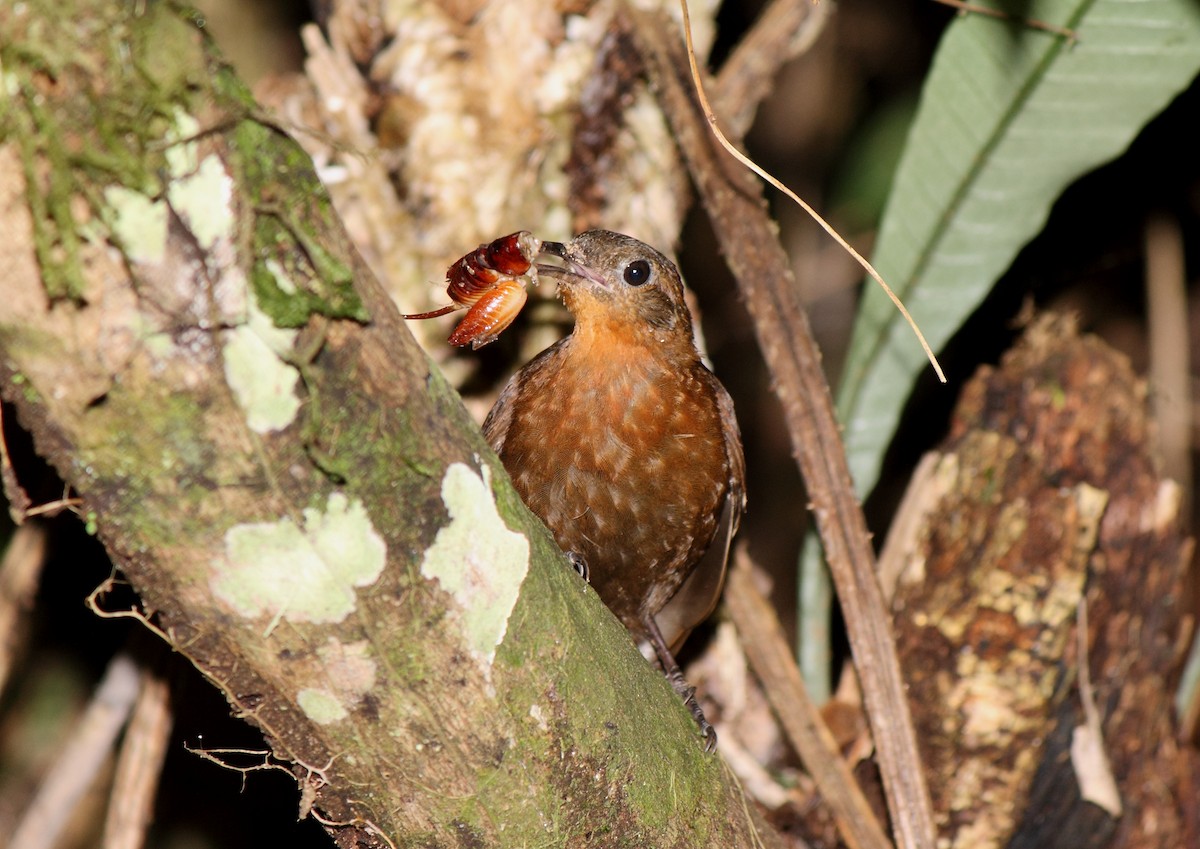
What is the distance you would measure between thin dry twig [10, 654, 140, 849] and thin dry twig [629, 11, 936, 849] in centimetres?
186

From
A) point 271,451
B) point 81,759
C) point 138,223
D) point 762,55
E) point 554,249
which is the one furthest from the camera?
→ point 762,55

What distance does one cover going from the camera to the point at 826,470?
287 centimetres

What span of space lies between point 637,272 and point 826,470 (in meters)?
0.68

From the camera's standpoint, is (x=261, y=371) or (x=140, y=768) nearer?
(x=261, y=371)

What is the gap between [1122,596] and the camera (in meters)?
3.31

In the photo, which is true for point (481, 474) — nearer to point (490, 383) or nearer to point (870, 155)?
point (490, 383)

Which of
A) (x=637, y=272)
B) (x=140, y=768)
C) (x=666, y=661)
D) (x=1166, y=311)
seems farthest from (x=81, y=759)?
(x=1166, y=311)

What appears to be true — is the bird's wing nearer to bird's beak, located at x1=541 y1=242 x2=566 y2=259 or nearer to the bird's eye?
the bird's eye

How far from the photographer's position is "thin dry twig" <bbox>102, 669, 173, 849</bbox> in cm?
281

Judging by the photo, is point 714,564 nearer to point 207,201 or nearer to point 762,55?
point 762,55

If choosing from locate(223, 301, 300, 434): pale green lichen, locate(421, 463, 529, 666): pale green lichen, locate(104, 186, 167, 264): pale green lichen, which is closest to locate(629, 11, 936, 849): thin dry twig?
locate(421, 463, 529, 666): pale green lichen

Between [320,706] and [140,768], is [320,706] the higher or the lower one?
the higher one

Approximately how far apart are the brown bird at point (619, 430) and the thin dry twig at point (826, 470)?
8.0 inches

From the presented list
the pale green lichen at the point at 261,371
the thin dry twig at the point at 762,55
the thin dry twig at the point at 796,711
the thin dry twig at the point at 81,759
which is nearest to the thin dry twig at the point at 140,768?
the thin dry twig at the point at 81,759
